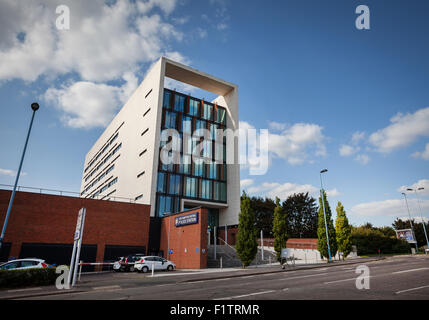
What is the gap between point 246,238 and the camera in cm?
2652

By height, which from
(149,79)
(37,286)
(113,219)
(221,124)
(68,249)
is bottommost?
(37,286)

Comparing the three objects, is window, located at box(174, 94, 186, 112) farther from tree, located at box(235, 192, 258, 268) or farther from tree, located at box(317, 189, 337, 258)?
tree, located at box(317, 189, 337, 258)

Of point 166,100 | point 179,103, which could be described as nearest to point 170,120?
point 166,100

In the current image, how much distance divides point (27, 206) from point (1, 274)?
16660 mm

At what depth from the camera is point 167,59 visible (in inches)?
1759

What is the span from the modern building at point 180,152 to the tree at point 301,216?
886 inches

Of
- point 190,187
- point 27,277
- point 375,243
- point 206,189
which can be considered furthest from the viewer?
point 375,243

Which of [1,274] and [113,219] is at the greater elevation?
[113,219]

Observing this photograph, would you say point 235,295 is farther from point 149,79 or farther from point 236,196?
point 149,79

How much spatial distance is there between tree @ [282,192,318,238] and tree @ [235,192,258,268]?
1522 inches

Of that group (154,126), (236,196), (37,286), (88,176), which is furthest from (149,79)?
(88,176)

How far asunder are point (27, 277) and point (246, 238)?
17.9m

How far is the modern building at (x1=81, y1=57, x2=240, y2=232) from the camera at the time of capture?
4222 cm

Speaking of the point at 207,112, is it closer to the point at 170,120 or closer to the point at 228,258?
the point at 170,120
